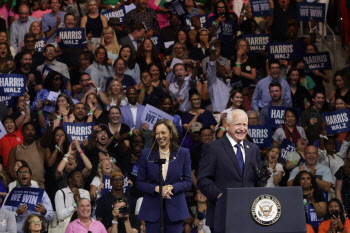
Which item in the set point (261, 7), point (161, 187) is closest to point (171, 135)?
point (161, 187)

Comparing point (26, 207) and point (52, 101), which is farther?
point (52, 101)

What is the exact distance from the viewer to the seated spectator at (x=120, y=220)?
8.45 meters

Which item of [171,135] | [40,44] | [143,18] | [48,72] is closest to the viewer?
[171,135]

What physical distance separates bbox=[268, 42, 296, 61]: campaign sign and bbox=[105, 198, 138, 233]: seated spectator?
4455 mm

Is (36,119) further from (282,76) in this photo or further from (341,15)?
(341,15)

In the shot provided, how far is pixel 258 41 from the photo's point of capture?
12.4 metres

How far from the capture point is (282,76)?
39.6ft

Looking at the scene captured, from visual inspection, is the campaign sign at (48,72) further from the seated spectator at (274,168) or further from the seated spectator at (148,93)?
the seated spectator at (274,168)

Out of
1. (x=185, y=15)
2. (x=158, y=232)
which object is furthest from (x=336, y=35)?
(x=158, y=232)

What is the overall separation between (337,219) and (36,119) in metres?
4.28

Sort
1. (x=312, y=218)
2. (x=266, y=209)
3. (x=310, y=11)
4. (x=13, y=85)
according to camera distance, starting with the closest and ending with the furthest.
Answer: (x=266, y=209) → (x=312, y=218) → (x=13, y=85) → (x=310, y=11)

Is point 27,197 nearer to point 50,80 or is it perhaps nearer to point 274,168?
point 50,80

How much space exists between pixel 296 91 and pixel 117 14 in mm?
3548

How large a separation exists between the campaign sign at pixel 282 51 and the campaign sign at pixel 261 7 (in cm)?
101
